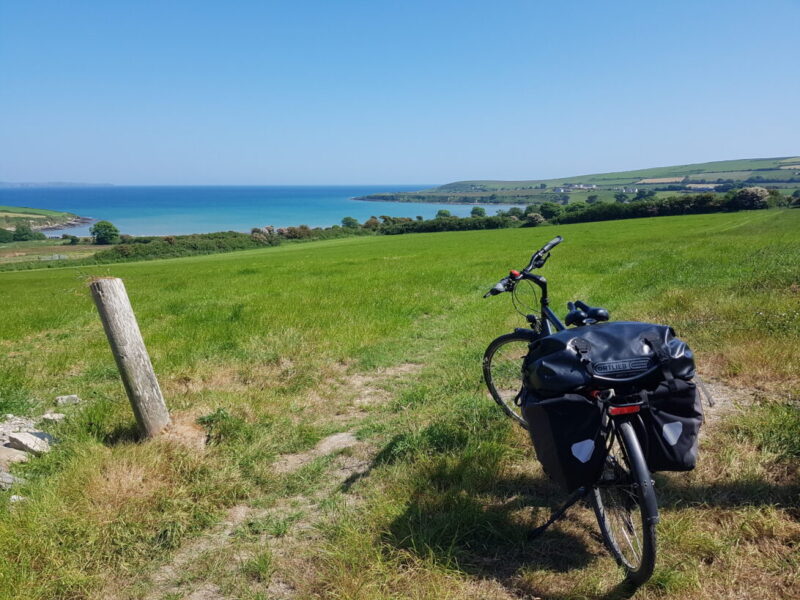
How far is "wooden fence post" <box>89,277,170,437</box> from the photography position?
441cm

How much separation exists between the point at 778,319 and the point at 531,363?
618 centimetres

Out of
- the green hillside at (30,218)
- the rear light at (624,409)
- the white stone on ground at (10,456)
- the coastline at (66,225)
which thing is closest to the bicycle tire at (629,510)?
the rear light at (624,409)

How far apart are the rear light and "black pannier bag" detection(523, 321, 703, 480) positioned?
57 millimetres

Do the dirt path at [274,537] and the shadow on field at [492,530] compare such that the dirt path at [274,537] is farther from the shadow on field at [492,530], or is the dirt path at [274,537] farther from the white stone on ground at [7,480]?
the white stone on ground at [7,480]

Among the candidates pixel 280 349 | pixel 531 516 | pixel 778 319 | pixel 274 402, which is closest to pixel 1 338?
pixel 280 349

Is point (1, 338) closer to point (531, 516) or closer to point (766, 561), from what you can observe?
point (531, 516)

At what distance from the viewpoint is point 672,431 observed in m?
2.53

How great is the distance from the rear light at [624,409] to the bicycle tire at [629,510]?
8 cm

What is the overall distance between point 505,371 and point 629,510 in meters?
2.97

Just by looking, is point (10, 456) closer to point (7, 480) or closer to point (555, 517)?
point (7, 480)

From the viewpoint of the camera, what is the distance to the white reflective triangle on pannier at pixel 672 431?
2520 mm

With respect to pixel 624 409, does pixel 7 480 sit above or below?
below

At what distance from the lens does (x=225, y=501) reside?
12.6 feet

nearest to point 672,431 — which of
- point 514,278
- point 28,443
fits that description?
point 514,278
